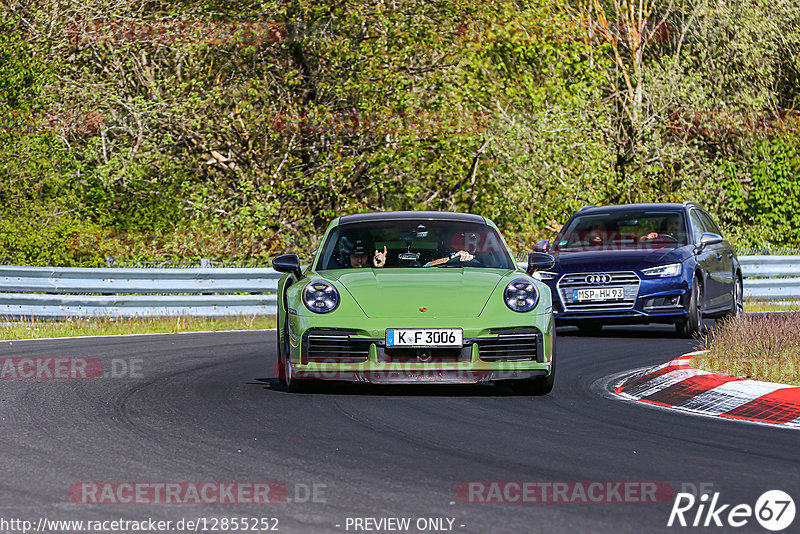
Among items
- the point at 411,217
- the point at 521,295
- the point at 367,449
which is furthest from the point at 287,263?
the point at 367,449

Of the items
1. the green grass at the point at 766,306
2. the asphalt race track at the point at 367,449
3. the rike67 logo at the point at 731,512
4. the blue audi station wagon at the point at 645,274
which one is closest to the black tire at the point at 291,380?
the asphalt race track at the point at 367,449

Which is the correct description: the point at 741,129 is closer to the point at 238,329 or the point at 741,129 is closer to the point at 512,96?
the point at 512,96

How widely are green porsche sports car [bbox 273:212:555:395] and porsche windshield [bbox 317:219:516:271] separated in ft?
0.79

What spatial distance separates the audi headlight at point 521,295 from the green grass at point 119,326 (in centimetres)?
856

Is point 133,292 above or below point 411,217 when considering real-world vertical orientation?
below

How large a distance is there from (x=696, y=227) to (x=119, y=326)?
766 cm

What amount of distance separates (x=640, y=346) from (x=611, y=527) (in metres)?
9.18

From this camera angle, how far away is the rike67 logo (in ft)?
17.4

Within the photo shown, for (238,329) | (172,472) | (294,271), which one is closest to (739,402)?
(294,271)

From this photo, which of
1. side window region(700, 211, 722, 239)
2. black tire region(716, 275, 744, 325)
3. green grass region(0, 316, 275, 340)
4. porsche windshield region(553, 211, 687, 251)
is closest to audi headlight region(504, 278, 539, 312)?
porsche windshield region(553, 211, 687, 251)

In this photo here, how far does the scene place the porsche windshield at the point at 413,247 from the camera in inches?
412

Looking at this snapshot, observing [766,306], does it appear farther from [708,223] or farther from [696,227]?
[696,227]

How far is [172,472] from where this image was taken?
21.0ft

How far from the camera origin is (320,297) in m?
9.50
